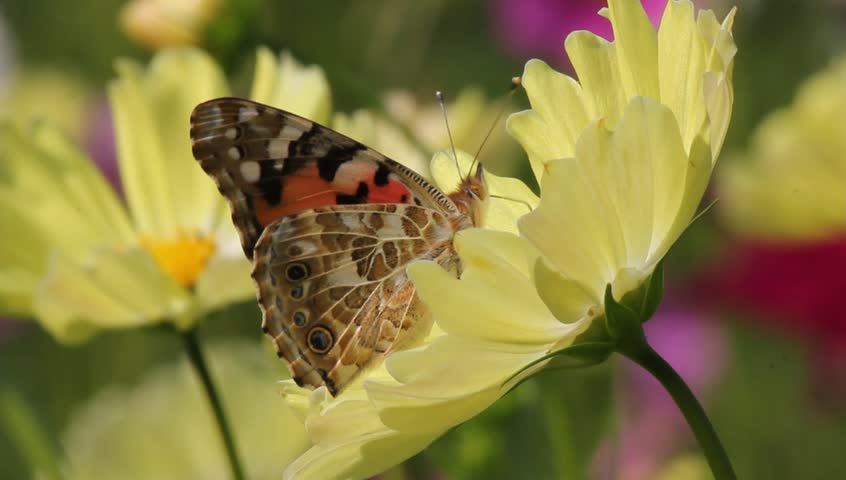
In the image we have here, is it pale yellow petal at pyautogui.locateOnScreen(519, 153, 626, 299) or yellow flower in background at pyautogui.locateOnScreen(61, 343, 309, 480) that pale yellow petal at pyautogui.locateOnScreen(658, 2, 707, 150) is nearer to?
pale yellow petal at pyautogui.locateOnScreen(519, 153, 626, 299)

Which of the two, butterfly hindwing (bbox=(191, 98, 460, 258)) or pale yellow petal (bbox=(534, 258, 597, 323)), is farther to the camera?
butterfly hindwing (bbox=(191, 98, 460, 258))

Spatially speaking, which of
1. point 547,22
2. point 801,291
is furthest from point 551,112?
point 547,22

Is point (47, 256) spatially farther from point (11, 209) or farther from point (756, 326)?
point (756, 326)

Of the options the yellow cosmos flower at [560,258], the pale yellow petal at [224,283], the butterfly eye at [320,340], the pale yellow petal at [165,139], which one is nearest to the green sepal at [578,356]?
the yellow cosmos flower at [560,258]

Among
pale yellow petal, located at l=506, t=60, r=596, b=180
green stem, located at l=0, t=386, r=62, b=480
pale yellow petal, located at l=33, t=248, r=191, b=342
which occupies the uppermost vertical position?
pale yellow petal, located at l=506, t=60, r=596, b=180

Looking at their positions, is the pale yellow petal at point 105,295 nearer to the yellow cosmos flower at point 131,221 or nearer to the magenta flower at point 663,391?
the yellow cosmos flower at point 131,221

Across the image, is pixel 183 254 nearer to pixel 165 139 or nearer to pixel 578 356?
pixel 165 139

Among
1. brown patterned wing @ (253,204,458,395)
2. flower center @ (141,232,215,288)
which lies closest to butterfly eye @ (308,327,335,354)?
brown patterned wing @ (253,204,458,395)
